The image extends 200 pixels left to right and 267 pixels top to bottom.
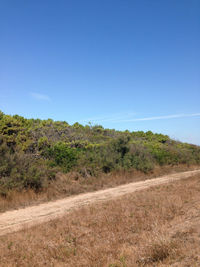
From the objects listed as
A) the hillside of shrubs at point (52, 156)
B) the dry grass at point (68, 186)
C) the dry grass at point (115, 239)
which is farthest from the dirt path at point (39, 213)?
the hillside of shrubs at point (52, 156)

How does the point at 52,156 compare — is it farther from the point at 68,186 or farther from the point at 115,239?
the point at 115,239

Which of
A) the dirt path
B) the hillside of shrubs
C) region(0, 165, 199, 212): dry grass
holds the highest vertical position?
the hillside of shrubs

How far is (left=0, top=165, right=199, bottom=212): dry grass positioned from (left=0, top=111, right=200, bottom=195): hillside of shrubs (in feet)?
1.27

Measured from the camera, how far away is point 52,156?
14.4 m

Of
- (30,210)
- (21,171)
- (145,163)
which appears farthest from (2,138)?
(145,163)

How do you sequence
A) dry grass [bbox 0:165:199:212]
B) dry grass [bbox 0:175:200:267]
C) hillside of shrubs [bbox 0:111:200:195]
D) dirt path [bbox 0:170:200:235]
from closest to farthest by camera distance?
1. dry grass [bbox 0:175:200:267]
2. dirt path [bbox 0:170:200:235]
3. dry grass [bbox 0:165:199:212]
4. hillside of shrubs [bbox 0:111:200:195]

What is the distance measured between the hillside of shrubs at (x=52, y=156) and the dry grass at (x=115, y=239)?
471cm

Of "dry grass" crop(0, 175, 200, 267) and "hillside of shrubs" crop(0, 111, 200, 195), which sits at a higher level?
"hillside of shrubs" crop(0, 111, 200, 195)

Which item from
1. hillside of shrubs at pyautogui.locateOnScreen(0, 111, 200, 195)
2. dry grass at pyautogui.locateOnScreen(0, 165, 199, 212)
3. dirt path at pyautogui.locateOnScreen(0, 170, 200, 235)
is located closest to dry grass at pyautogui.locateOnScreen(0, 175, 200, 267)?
dirt path at pyautogui.locateOnScreen(0, 170, 200, 235)

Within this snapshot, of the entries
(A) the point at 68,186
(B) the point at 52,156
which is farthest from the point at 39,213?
(B) the point at 52,156

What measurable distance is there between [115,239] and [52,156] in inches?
390

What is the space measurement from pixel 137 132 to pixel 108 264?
31.1 m

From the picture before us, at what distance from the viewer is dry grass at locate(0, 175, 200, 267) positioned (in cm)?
396

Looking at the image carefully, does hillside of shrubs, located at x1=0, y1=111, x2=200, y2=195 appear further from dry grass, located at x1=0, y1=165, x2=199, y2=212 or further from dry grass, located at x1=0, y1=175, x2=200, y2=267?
dry grass, located at x1=0, y1=175, x2=200, y2=267
